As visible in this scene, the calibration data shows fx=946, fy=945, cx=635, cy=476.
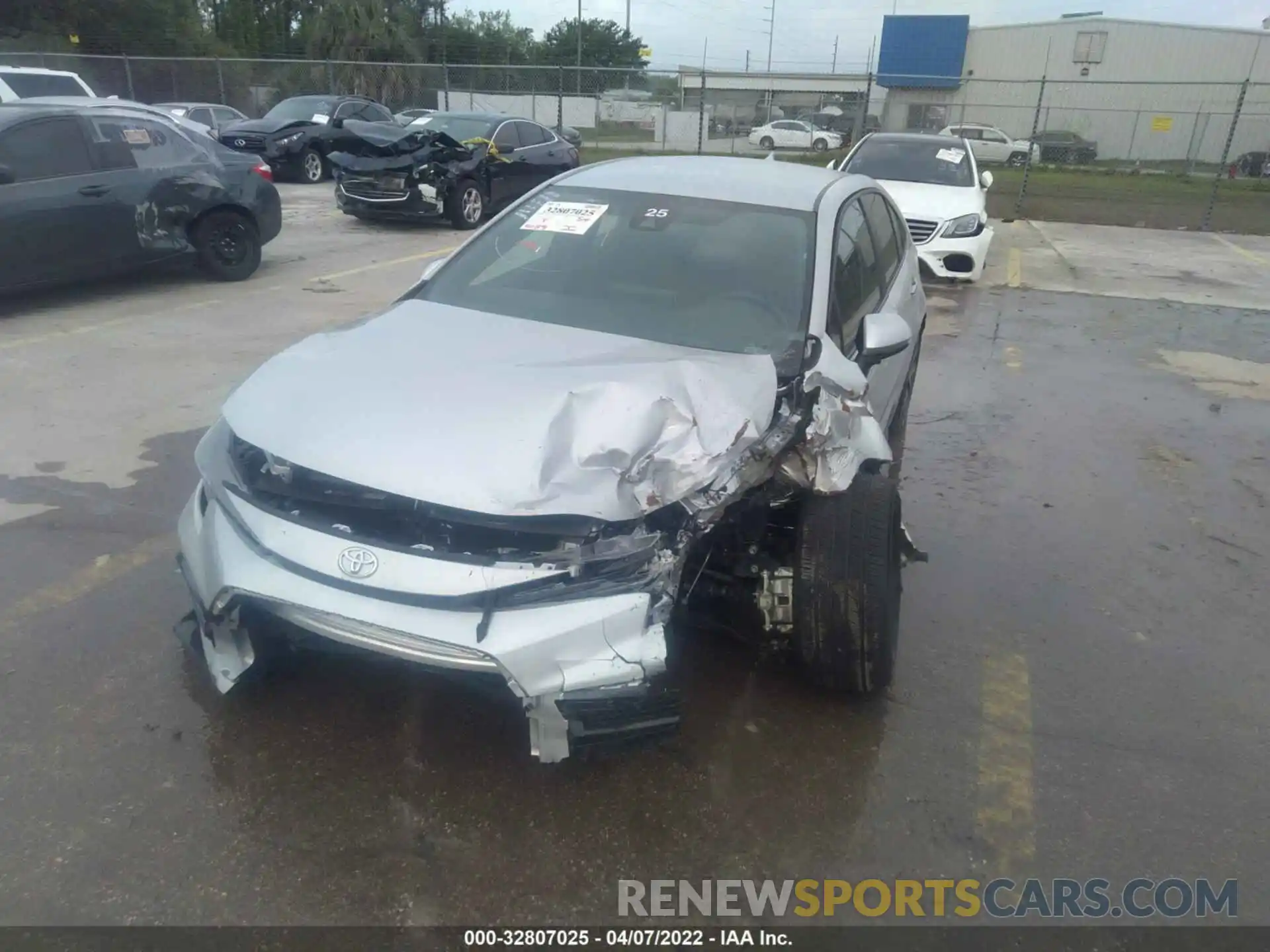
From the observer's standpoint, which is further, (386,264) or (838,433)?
(386,264)

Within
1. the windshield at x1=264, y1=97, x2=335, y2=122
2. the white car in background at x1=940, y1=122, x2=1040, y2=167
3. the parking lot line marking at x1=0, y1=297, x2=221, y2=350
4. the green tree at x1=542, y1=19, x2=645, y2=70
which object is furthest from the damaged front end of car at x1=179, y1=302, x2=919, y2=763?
the green tree at x1=542, y1=19, x2=645, y2=70

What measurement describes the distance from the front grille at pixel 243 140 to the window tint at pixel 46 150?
10671 mm

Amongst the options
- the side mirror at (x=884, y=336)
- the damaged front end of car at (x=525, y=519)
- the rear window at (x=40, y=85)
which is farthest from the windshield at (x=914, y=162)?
the rear window at (x=40, y=85)

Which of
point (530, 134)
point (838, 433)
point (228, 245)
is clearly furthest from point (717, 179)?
point (530, 134)

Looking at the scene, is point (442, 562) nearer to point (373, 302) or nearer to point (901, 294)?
point (901, 294)

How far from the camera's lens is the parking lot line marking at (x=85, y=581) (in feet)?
11.3

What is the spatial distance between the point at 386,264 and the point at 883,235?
22.6ft

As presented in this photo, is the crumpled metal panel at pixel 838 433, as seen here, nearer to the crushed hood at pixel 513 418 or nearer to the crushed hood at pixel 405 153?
the crushed hood at pixel 513 418

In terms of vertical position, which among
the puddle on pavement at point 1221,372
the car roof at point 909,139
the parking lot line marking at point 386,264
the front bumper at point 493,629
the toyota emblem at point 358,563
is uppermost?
the car roof at point 909,139

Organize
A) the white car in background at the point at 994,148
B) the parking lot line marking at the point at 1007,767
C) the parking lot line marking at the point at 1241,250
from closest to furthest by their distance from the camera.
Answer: the parking lot line marking at the point at 1007,767
the parking lot line marking at the point at 1241,250
the white car in background at the point at 994,148

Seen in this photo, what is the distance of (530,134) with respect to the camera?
14617 mm

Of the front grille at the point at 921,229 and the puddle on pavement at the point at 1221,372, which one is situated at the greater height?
the front grille at the point at 921,229

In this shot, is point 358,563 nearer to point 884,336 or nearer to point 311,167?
point 884,336

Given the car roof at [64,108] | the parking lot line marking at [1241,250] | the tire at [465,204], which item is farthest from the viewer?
the parking lot line marking at [1241,250]
